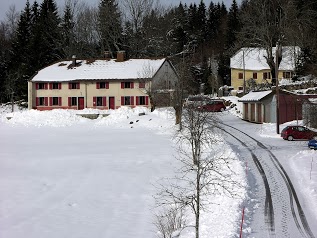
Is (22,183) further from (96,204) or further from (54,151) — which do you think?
(54,151)

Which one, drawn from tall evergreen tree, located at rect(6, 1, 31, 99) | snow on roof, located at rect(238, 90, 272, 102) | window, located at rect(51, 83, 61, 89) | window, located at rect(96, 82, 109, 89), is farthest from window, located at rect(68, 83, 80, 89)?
snow on roof, located at rect(238, 90, 272, 102)

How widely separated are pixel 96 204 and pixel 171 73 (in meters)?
42.3

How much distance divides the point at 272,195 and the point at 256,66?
5389 centimetres

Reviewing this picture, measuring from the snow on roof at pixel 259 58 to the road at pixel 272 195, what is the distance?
35.3 metres

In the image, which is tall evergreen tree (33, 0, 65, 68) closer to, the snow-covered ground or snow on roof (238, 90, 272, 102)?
the snow-covered ground

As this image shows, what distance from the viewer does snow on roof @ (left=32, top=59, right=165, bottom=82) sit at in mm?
54844

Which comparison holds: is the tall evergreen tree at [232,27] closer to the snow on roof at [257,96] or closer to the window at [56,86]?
the snow on roof at [257,96]

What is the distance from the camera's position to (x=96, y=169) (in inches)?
992

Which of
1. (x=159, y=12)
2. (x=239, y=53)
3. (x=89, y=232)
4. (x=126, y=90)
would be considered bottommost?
(x=89, y=232)

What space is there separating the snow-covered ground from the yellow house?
91.8 ft

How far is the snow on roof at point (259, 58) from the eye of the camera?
64812mm

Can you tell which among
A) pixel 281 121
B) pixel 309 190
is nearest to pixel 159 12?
pixel 281 121

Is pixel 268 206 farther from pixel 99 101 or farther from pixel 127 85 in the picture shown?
pixel 99 101

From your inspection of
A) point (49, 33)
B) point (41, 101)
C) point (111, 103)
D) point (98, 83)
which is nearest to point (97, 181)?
point (111, 103)
